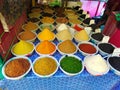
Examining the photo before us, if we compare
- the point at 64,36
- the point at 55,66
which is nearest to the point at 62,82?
the point at 55,66

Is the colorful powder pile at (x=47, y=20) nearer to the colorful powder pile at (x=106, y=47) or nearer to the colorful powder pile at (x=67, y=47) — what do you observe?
the colorful powder pile at (x=67, y=47)

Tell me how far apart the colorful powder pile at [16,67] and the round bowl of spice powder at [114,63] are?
0.60 metres

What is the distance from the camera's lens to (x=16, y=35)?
1094 millimetres

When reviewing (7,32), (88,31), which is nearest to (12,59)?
(7,32)

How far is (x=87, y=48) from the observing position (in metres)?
1.06

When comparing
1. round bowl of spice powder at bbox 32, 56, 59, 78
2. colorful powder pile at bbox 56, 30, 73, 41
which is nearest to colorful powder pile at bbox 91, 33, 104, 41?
colorful powder pile at bbox 56, 30, 73, 41

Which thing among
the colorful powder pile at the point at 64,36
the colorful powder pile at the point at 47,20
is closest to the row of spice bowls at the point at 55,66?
the colorful powder pile at the point at 64,36

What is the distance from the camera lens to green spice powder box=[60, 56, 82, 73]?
35.1 inches

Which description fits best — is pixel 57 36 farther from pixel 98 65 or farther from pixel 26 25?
pixel 98 65

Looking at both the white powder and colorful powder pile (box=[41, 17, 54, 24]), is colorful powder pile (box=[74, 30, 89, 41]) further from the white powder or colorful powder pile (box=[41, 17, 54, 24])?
colorful powder pile (box=[41, 17, 54, 24])

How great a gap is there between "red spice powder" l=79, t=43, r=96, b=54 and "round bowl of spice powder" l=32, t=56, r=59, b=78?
26cm

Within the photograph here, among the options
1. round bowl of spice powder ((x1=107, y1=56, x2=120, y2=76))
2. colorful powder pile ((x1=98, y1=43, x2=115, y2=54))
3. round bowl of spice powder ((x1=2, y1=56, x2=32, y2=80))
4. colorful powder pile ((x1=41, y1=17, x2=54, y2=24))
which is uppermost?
colorful powder pile ((x1=41, y1=17, x2=54, y2=24))

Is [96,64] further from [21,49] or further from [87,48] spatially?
[21,49]

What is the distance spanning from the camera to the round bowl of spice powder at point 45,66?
0.85 meters
